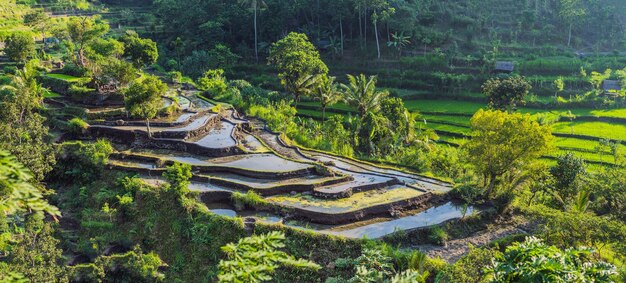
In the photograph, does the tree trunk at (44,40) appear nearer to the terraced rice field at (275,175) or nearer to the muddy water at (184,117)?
the muddy water at (184,117)

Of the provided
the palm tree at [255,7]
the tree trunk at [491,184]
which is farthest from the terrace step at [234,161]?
the palm tree at [255,7]

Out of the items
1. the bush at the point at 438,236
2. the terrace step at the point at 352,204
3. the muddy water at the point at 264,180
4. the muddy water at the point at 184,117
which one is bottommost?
the bush at the point at 438,236

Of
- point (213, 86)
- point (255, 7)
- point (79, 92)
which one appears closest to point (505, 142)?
point (213, 86)

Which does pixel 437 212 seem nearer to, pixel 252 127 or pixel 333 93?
A: pixel 252 127

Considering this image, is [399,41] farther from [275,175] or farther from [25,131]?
[25,131]

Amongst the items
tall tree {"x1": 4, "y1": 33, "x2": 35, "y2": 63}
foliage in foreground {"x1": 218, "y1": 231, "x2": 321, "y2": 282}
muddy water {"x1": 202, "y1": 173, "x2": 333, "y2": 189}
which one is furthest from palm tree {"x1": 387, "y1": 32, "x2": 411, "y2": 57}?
foliage in foreground {"x1": 218, "y1": 231, "x2": 321, "y2": 282}

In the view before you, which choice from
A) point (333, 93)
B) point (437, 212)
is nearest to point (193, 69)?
point (333, 93)
